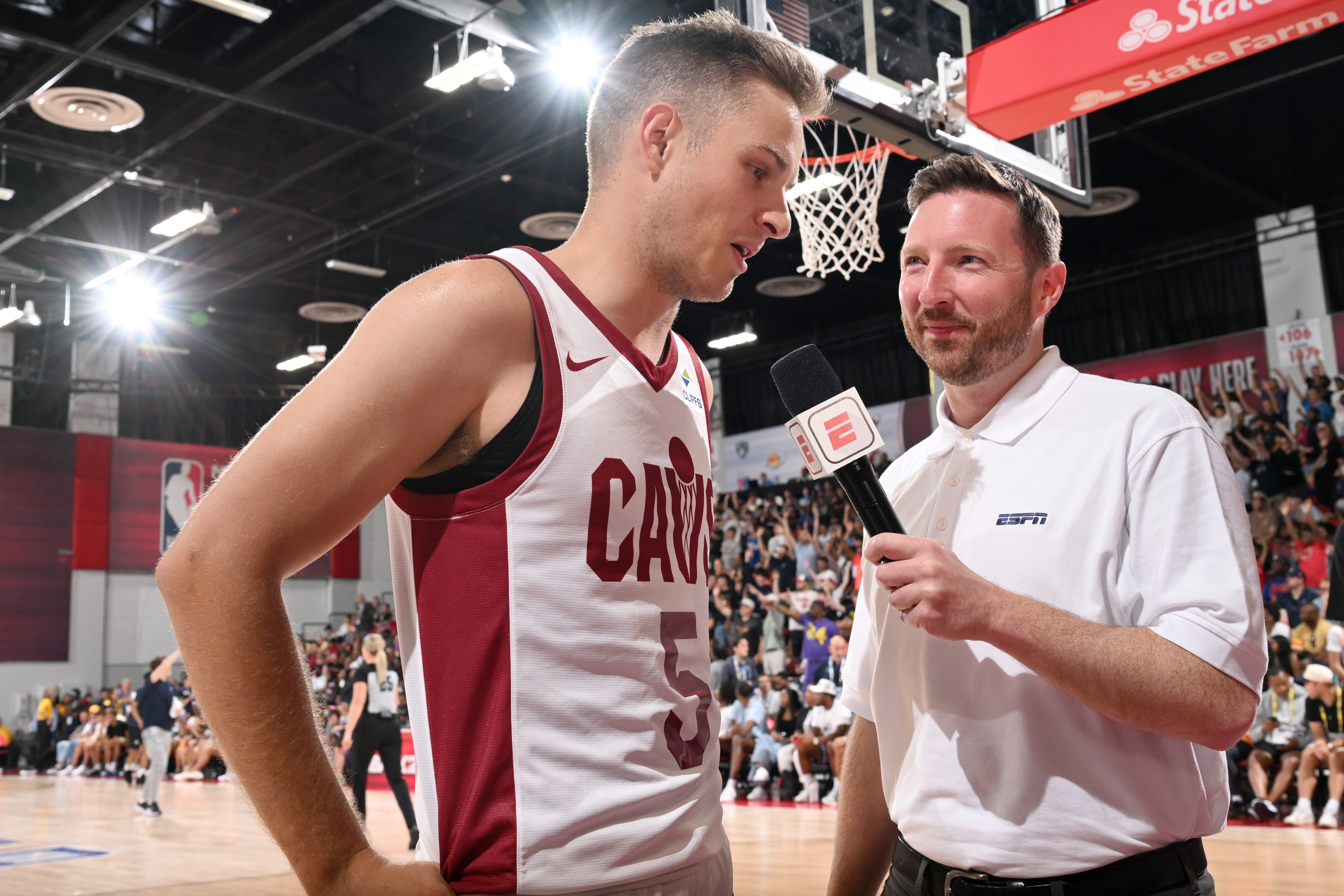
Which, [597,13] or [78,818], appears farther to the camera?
[78,818]

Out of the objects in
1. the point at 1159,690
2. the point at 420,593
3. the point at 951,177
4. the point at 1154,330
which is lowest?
the point at 1159,690

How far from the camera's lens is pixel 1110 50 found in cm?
384

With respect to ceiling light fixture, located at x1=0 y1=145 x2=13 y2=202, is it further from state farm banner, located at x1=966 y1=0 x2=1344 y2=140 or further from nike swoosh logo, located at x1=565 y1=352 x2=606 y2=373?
nike swoosh logo, located at x1=565 y1=352 x2=606 y2=373

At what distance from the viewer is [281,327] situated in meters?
19.2

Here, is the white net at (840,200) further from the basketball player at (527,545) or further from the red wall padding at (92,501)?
the red wall padding at (92,501)

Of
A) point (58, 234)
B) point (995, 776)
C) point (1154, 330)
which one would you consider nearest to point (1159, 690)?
point (995, 776)

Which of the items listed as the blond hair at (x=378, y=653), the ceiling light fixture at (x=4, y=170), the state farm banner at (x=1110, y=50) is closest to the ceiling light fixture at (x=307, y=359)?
the ceiling light fixture at (x=4, y=170)

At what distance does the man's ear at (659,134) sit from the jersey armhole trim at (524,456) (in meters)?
0.30

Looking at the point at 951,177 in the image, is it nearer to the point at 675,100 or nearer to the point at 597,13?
the point at 675,100

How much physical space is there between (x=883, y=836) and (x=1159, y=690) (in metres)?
0.71

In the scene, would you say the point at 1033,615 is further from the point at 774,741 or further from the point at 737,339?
the point at 737,339

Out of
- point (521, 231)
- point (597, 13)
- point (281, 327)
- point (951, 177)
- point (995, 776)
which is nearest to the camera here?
point (995, 776)

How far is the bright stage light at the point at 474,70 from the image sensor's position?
8930mm

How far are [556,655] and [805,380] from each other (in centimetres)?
72
